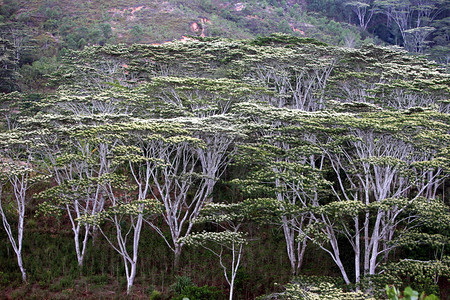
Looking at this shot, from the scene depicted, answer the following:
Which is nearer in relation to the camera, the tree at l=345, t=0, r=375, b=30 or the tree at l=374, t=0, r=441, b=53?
the tree at l=374, t=0, r=441, b=53

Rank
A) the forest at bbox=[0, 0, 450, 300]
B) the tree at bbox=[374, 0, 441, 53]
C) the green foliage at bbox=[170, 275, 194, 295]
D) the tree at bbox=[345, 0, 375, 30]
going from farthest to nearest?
the tree at bbox=[345, 0, 375, 30] → the tree at bbox=[374, 0, 441, 53] → the green foliage at bbox=[170, 275, 194, 295] → the forest at bbox=[0, 0, 450, 300]

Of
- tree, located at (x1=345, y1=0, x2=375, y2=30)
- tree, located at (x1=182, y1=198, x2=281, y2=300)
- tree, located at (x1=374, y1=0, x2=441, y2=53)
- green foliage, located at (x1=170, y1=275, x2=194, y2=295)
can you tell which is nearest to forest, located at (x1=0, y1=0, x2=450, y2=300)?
tree, located at (x1=182, y1=198, x2=281, y2=300)

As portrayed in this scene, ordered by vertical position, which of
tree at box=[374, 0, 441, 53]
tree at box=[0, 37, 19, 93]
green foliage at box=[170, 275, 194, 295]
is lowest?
green foliage at box=[170, 275, 194, 295]

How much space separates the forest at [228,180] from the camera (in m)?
12.3

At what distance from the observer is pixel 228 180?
2045 cm

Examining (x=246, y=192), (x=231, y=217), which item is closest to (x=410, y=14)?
(x=246, y=192)

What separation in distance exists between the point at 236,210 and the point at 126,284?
5341mm

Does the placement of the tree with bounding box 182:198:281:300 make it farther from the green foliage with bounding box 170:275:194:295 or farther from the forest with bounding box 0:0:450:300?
Result: the green foliage with bounding box 170:275:194:295

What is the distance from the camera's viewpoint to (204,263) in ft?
52.3

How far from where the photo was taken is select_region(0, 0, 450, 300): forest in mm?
12344

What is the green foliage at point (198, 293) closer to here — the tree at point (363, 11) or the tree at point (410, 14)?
the tree at point (410, 14)

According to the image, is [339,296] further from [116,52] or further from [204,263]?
[116,52]

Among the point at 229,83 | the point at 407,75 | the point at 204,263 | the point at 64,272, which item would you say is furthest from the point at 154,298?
the point at 407,75

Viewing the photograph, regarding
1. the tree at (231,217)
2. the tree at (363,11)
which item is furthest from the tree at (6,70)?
the tree at (363,11)
